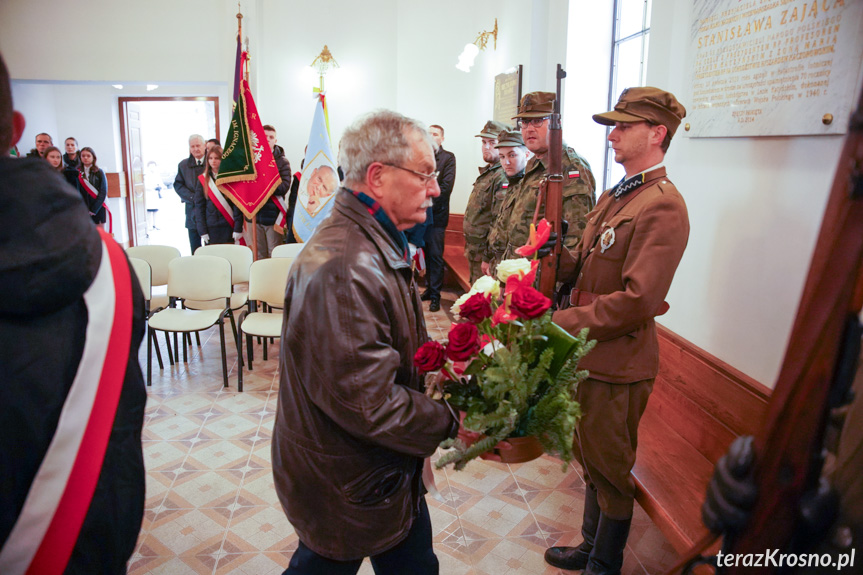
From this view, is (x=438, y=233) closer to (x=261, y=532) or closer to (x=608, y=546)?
(x=261, y=532)

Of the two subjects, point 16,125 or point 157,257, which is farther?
point 157,257

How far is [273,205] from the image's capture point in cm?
625

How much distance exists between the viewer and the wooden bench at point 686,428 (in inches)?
76.9

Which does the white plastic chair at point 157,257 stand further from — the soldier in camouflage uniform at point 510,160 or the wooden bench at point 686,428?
the wooden bench at point 686,428

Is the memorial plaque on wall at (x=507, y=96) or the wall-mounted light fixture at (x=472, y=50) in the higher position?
the wall-mounted light fixture at (x=472, y=50)

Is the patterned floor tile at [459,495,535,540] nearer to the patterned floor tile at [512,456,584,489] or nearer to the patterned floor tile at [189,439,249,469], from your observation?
the patterned floor tile at [512,456,584,489]

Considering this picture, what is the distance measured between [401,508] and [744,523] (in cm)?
95

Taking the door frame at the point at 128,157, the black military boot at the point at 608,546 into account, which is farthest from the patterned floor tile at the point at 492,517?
the door frame at the point at 128,157

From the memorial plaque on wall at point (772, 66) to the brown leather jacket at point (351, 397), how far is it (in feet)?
4.60

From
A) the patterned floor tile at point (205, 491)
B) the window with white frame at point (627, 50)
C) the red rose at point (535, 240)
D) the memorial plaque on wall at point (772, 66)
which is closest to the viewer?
the red rose at point (535, 240)

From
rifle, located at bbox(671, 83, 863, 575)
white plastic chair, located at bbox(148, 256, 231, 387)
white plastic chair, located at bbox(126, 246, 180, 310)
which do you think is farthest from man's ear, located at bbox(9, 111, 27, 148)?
white plastic chair, located at bbox(126, 246, 180, 310)

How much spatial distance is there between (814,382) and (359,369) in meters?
0.84

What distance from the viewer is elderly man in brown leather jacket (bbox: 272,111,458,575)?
1.21 m

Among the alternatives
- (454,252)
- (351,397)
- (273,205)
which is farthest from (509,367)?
(454,252)
